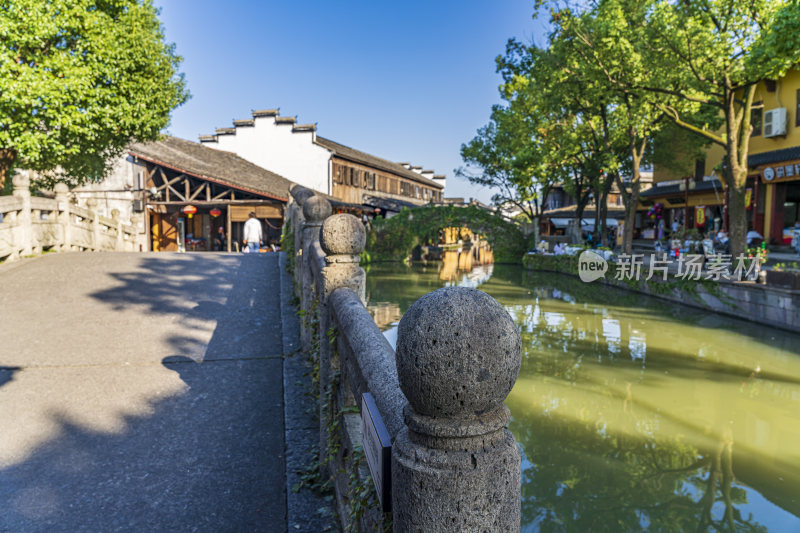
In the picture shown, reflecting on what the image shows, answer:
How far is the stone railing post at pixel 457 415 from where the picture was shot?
3.92 feet

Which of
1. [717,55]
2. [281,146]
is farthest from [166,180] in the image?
[717,55]

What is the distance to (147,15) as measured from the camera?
15.4m

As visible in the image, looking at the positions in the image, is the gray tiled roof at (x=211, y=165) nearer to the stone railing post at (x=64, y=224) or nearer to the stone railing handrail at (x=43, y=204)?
the stone railing post at (x=64, y=224)

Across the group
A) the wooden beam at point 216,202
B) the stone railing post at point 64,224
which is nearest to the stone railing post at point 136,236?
the wooden beam at point 216,202

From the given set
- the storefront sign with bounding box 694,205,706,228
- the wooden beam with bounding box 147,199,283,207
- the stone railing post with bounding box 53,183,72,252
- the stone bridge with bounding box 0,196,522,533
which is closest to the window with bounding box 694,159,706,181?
the storefront sign with bounding box 694,205,706,228

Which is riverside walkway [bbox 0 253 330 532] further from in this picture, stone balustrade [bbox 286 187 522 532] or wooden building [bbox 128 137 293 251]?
wooden building [bbox 128 137 293 251]

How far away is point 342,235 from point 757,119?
25764mm

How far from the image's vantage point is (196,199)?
934 inches

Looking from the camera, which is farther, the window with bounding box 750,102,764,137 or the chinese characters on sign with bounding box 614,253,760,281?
the window with bounding box 750,102,764,137

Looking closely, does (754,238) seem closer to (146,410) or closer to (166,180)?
(146,410)

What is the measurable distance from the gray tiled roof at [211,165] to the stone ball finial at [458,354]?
21.3 m

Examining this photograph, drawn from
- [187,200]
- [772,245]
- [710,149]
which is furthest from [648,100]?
[187,200]

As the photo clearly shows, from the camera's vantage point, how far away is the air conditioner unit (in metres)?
21.3

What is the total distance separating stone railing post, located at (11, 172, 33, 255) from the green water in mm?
7822
